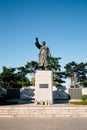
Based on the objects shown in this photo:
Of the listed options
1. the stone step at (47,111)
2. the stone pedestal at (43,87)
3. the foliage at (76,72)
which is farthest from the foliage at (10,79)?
the stone step at (47,111)

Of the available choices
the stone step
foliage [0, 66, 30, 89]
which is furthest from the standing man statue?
foliage [0, 66, 30, 89]

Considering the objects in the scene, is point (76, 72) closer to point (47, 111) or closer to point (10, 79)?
point (10, 79)

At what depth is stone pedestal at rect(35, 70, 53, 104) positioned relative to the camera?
17.2m

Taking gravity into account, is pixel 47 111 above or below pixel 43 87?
below

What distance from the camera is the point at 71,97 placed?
28484 millimetres

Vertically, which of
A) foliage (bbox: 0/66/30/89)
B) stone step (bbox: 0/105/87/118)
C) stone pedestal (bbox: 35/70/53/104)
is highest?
foliage (bbox: 0/66/30/89)

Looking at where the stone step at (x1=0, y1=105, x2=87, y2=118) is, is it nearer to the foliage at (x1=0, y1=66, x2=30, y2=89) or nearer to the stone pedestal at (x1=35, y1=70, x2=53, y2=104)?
the stone pedestal at (x1=35, y1=70, x2=53, y2=104)

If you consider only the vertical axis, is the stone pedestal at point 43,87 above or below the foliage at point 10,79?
below

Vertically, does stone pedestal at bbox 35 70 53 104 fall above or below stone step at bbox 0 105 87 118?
above

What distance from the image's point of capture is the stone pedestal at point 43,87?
677 inches

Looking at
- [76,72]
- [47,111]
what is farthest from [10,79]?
[47,111]

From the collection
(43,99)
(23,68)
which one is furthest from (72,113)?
(23,68)

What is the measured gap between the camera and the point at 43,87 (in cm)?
1741

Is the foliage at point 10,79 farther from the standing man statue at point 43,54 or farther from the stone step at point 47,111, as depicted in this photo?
the stone step at point 47,111
